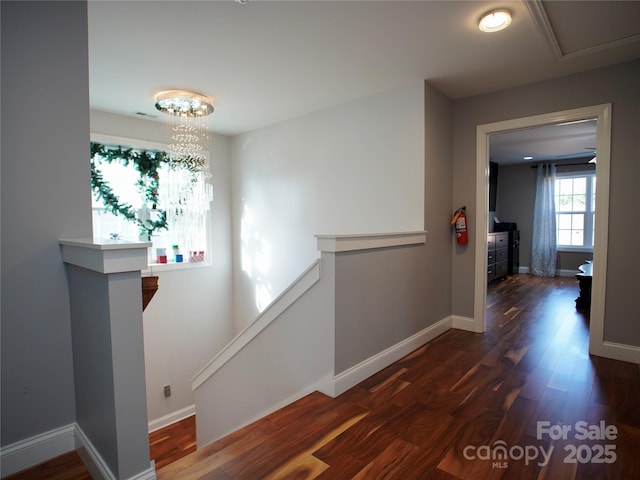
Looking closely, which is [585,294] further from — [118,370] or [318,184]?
[118,370]

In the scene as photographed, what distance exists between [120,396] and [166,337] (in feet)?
10.8

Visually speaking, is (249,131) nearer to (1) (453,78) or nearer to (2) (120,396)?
(1) (453,78)

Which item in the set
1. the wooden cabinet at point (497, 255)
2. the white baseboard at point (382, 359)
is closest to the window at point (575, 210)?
the wooden cabinet at point (497, 255)

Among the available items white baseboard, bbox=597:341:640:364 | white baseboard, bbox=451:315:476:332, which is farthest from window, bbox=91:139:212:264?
white baseboard, bbox=597:341:640:364

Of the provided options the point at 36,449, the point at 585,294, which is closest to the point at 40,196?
the point at 36,449

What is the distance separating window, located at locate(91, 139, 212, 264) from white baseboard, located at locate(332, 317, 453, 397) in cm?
311

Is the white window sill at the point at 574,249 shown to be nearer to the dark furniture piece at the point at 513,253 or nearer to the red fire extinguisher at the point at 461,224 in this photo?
the dark furniture piece at the point at 513,253

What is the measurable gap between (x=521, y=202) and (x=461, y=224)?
5262 millimetres

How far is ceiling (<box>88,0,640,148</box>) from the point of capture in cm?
208

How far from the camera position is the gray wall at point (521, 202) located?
25.0 feet

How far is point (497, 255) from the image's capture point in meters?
6.55

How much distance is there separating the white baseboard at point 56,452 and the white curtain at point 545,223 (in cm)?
812

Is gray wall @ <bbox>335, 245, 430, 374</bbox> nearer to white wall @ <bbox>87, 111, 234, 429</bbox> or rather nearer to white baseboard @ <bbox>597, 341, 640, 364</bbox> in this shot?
white baseboard @ <bbox>597, 341, 640, 364</bbox>

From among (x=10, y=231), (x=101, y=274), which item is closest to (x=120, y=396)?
(x=101, y=274)
